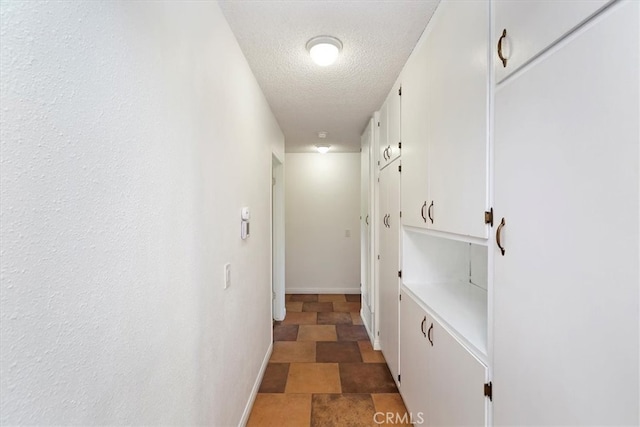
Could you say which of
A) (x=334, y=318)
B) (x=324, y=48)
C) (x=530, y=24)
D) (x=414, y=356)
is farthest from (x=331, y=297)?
(x=530, y=24)

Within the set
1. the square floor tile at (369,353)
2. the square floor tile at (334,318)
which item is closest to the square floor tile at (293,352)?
the square floor tile at (369,353)

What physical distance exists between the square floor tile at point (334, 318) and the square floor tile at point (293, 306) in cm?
38

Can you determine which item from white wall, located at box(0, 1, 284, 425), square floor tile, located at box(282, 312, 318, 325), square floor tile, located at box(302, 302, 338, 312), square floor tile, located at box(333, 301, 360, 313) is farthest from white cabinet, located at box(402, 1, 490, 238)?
square floor tile, located at box(302, 302, 338, 312)

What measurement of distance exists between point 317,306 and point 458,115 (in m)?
3.49

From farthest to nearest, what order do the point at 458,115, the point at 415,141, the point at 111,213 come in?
the point at 415,141
the point at 458,115
the point at 111,213

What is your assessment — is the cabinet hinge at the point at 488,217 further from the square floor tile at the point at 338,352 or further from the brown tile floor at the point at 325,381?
the square floor tile at the point at 338,352

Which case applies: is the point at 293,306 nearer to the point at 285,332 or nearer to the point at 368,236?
the point at 285,332

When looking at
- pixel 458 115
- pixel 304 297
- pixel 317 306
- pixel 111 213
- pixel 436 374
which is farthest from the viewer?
pixel 304 297

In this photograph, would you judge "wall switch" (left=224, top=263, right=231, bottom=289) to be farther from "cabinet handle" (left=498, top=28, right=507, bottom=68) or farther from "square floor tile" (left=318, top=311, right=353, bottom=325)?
"square floor tile" (left=318, top=311, right=353, bottom=325)

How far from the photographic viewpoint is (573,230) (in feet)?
2.19

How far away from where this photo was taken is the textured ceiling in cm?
139

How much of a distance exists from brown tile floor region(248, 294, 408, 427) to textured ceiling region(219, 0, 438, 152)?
2.39 m

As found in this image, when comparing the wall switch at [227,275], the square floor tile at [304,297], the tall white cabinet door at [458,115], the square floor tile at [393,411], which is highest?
the tall white cabinet door at [458,115]

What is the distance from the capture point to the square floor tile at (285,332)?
3.07 meters
